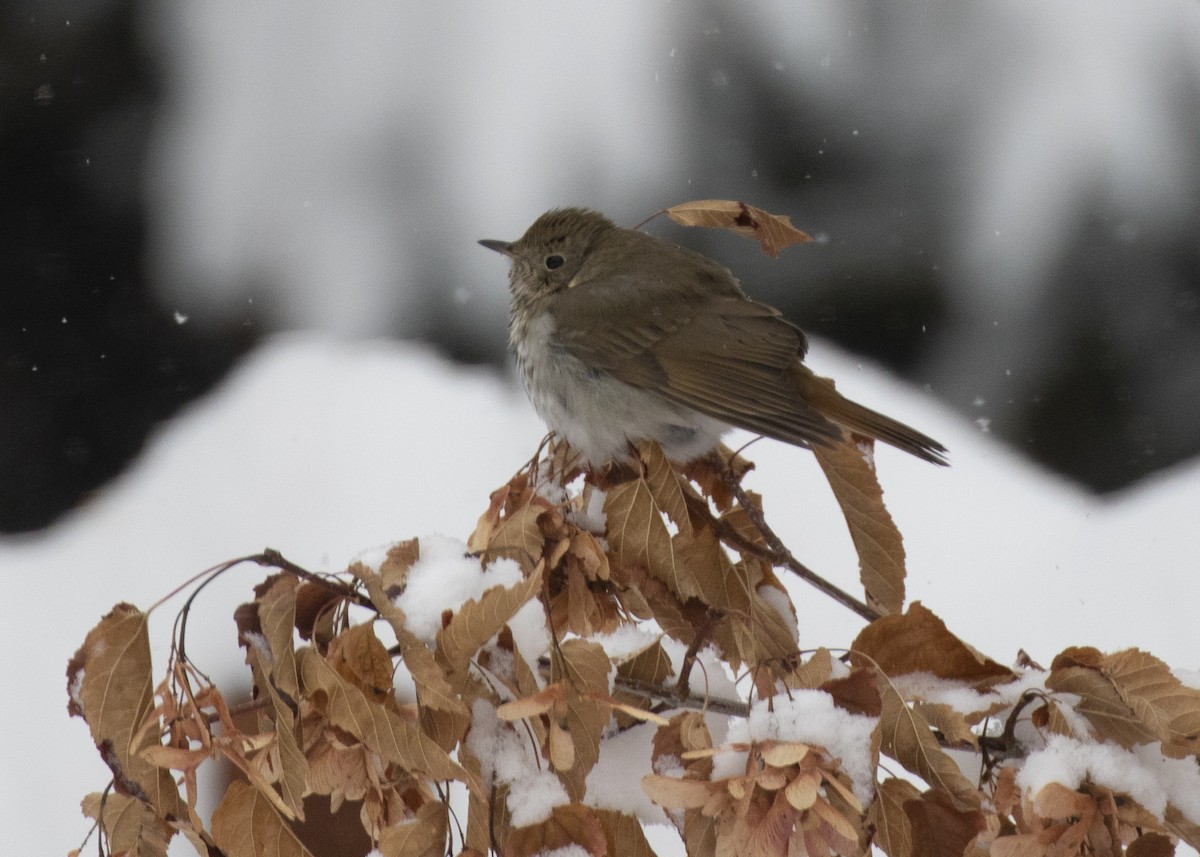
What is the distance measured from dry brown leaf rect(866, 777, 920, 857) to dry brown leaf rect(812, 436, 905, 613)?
1.09ft

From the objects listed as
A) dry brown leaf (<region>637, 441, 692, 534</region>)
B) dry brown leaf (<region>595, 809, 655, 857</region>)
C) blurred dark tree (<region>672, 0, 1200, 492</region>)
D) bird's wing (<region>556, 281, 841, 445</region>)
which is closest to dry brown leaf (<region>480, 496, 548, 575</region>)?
dry brown leaf (<region>637, 441, 692, 534</region>)

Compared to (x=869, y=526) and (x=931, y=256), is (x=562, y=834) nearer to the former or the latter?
(x=869, y=526)

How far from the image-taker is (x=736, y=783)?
88 cm

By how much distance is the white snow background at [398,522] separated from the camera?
2.55m

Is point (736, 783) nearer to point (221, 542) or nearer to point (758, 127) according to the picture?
point (221, 542)

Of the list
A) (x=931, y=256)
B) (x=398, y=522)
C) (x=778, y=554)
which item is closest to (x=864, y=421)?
(x=778, y=554)

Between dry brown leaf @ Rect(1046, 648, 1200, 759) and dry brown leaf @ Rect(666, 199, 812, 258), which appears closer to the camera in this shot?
dry brown leaf @ Rect(1046, 648, 1200, 759)

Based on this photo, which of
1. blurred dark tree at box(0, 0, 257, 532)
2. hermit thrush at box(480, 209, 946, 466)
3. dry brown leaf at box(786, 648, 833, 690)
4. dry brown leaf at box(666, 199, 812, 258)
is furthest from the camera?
blurred dark tree at box(0, 0, 257, 532)

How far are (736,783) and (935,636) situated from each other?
26cm

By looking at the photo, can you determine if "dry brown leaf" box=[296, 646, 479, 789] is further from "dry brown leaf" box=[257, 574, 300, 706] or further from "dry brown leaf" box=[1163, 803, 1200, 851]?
"dry brown leaf" box=[1163, 803, 1200, 851]

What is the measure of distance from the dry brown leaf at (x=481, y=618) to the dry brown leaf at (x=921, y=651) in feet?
0.98

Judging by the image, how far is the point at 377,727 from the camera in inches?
38.0

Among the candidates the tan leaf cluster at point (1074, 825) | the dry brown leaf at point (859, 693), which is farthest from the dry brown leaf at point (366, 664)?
the tan leaf cluster at point (1074, 825)

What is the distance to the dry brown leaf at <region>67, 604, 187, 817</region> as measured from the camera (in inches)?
39.6
